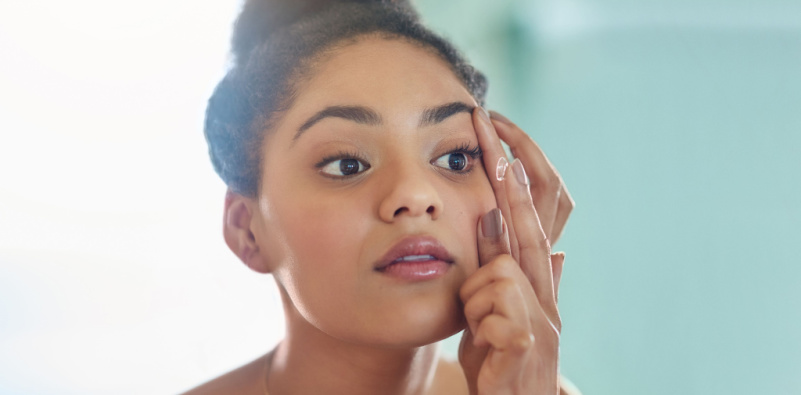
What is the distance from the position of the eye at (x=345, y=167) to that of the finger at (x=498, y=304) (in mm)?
245

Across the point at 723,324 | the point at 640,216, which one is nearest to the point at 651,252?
the point at 640,216

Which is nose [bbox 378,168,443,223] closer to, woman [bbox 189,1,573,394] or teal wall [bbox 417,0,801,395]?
woman [bbox 189,1,573,394]

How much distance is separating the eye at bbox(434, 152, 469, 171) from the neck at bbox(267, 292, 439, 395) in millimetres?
313

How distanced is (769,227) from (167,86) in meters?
1.62

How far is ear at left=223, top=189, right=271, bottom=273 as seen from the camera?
1092 mm

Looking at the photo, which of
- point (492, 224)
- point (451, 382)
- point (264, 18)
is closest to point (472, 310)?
point (492, 224)

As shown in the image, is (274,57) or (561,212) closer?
(274,57)

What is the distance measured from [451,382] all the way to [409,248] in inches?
22.2

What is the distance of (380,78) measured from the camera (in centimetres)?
97

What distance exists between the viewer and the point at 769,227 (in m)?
1.79

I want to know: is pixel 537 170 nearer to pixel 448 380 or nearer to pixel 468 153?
pixel 468 153

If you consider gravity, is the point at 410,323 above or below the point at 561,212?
below

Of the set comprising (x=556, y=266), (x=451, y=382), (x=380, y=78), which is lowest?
(x=451, y=382)

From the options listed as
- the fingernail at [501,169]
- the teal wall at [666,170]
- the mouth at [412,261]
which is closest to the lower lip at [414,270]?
the mouth at [412,261]
